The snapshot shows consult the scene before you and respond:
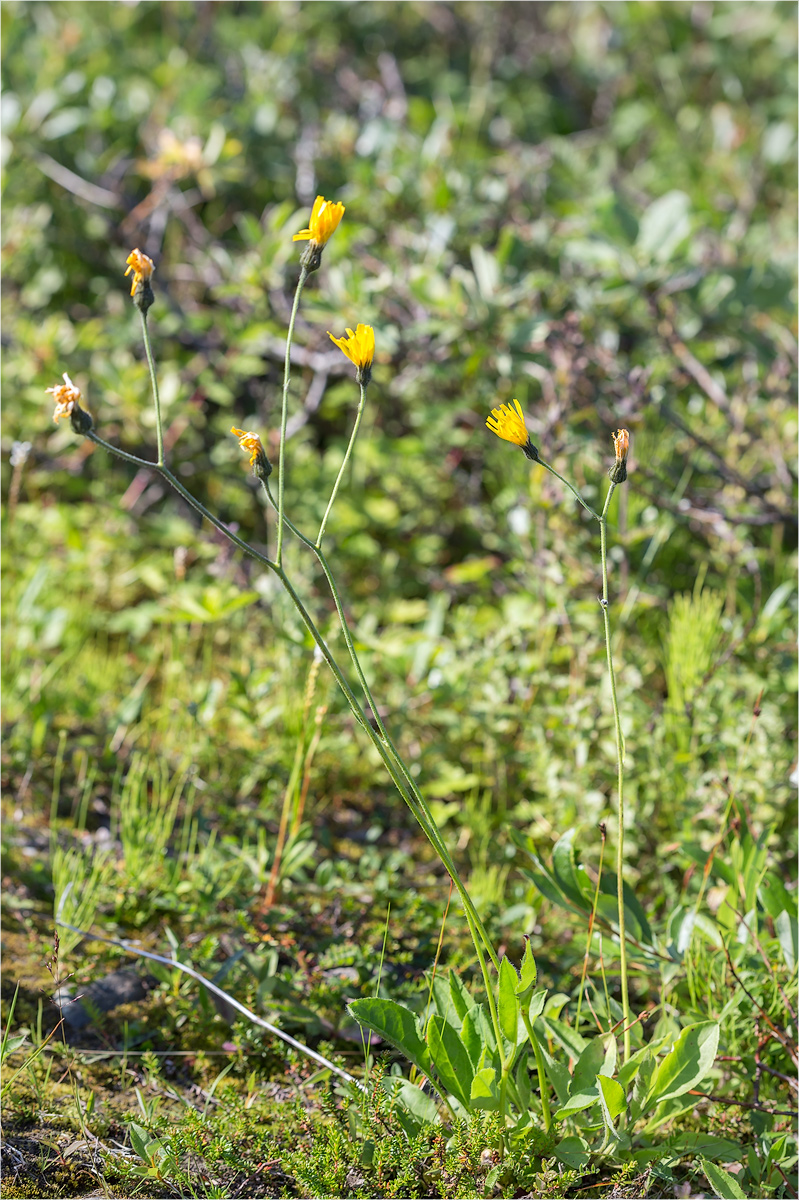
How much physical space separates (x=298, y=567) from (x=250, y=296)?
41.5 inches

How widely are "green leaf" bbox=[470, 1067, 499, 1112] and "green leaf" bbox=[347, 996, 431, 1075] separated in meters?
0.08

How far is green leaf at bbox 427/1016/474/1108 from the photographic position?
131cm

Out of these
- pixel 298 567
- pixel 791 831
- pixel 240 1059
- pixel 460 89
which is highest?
pixel 460 89

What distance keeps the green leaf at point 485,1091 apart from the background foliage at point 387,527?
0.05 meters

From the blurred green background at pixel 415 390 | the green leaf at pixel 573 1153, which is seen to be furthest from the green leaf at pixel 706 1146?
the blurred green background at pixel 415 390

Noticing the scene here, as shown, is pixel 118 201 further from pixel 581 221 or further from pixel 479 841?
pixel 479 841

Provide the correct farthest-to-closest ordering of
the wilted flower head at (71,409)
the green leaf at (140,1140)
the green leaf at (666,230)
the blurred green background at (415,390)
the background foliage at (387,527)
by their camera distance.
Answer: the green leaf at (666,230)
the blurred green background at (415,390)
the background foliage at (387,527)
the green leaf at (140,1140)
the wilted flower head at (71,409)

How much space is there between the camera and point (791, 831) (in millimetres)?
1956

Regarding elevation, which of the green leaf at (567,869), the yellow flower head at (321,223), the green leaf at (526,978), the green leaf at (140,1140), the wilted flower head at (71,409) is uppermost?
the yellow flower head at (321,223)

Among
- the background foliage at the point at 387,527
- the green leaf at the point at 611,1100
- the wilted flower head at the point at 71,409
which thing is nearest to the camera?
the wilted flower head at the point at 71,409

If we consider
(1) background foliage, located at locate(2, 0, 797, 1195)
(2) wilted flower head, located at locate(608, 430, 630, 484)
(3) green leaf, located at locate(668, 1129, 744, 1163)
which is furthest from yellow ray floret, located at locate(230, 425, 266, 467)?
(3) green leaf, located at locate(668, 1129, 744, 1163)

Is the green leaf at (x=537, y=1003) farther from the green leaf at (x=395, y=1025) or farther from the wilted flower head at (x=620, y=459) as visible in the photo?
the wilted flower head at (x=620, y=459)

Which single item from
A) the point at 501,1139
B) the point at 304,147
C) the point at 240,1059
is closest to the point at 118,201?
the point at 304,147

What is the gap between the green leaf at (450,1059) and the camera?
1.31 m
